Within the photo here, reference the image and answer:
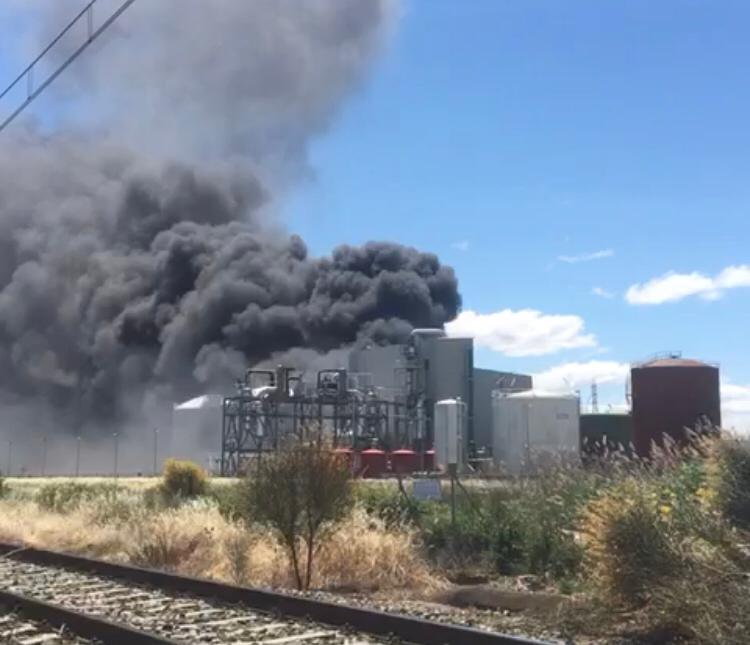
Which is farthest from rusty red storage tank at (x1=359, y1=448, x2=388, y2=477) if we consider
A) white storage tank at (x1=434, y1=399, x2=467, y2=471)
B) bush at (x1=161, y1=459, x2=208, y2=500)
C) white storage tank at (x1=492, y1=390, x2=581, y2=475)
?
bush at (x1=161, y1=459, x2=208, y2=500)

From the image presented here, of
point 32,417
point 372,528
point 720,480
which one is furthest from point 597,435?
point 32,417

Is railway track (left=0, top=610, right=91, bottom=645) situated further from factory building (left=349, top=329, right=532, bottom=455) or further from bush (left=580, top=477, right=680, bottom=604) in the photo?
factory building (left=349, top=329, right=532, bottom=455)

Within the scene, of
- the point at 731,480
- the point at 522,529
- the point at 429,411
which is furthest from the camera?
the point at 429,411

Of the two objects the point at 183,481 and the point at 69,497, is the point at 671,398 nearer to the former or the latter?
the point at 183,481

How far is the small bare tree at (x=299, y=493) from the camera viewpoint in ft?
47.7

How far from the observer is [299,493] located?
14570mm

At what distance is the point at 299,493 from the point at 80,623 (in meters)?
5.39

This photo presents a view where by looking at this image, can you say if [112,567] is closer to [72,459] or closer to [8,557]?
[8,557]

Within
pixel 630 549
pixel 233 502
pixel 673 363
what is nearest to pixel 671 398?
pixel 673 363

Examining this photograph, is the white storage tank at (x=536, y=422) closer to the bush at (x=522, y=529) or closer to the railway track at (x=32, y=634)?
the bush at (x=522, y=529)

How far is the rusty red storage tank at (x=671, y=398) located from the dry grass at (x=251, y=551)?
3077cm

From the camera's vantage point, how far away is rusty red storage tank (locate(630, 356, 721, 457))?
46188 millimetres

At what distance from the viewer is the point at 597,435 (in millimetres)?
56719

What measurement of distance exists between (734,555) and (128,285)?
261ft
